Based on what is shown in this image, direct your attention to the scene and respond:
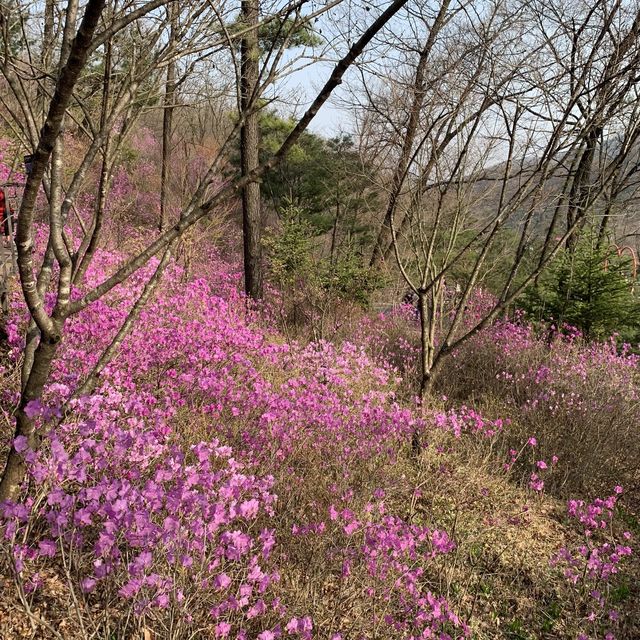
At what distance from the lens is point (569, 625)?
9.80ft

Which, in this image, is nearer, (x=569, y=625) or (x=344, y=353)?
(x=569, y=625)

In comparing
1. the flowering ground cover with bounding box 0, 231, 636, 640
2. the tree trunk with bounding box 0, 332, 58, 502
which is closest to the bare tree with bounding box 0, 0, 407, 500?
the tree trunk with bounding box 0, 332, 58, 502

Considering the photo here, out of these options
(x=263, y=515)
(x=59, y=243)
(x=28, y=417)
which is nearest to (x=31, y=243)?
(x=59, y=243)

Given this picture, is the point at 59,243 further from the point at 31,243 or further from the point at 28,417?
the point at 28,417

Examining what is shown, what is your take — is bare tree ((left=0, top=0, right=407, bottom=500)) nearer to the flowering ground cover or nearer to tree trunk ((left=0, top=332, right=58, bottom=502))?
tree trunk ((left=0, top=332, right=58, bottom=502))

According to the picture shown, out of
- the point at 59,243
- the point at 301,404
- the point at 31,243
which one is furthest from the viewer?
the point at 301,404

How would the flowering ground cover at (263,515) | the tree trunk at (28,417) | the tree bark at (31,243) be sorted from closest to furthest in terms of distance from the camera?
the tree bark at (31,243), the tree trunk at (28,417), the flowering ground cover at (263,515)

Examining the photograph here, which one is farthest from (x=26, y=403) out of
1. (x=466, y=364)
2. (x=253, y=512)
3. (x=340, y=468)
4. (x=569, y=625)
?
(x=466, y=364)

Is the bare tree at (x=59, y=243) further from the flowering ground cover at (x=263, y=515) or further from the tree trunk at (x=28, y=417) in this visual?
the flowering ground cover at (x=263, y=515)

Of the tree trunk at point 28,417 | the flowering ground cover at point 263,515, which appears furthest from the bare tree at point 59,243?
the flowering ground cover at point 263,515

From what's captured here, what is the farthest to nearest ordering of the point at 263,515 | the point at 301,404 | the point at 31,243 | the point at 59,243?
the point at 301,404 < the point at 263,515 < the point at 59,243 < the point at 31,243

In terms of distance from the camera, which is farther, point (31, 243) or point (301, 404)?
point (301, 404)

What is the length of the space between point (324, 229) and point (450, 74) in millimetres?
11239

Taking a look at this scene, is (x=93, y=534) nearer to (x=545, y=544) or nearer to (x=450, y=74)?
(x=545, y=544)
